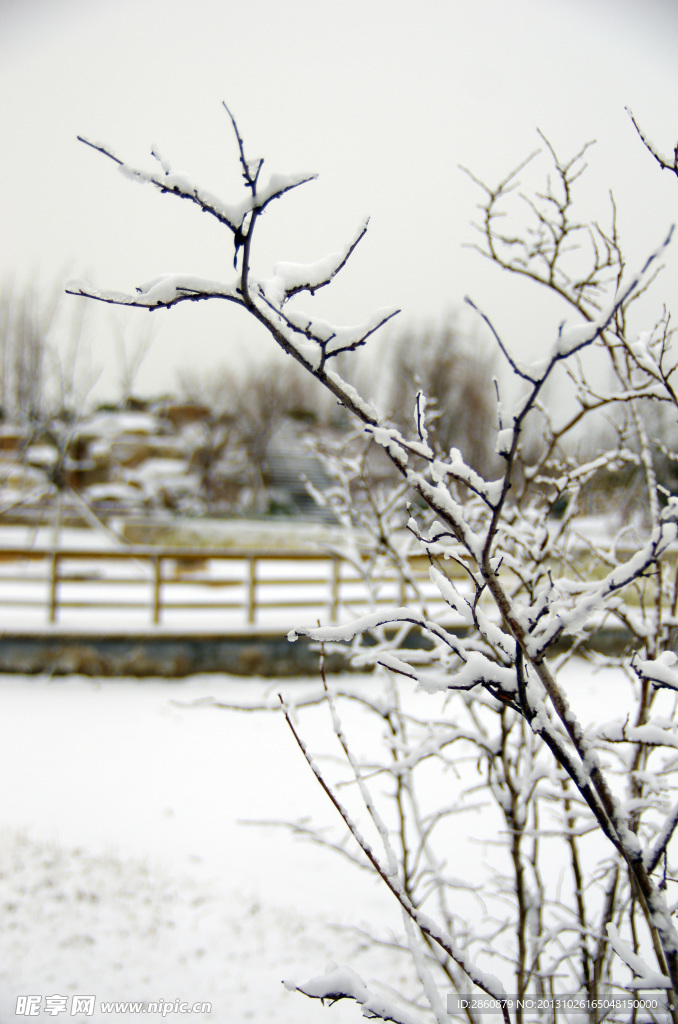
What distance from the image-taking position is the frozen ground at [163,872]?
292cm

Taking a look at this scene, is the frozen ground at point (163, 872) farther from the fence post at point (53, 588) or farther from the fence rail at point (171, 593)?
the fence rail at point (171, 593)

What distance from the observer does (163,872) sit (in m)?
3.76

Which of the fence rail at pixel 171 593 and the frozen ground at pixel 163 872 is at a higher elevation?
the fence rail at pixel 171 593

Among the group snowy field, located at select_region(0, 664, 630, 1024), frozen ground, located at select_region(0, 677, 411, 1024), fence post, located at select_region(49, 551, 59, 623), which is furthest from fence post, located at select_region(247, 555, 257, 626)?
fence post, located at select_region(49, 551, 59, 623)

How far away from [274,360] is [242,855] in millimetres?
28295

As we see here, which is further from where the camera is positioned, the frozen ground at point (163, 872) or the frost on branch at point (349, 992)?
the frozen ground at point (163, 872)

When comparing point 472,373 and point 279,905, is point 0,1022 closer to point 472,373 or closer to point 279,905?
point 279,905

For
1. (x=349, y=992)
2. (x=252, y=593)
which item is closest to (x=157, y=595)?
(x=252, y=593)

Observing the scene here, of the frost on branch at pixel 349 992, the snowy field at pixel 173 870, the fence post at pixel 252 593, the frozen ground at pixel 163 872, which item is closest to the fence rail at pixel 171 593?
the fence post at pixel 252 593

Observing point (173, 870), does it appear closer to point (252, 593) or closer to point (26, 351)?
point (252, 593)

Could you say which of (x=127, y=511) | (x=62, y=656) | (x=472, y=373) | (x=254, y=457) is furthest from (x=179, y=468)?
(x=62, y=656)

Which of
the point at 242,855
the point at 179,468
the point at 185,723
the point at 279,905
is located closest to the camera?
the point at 279,905

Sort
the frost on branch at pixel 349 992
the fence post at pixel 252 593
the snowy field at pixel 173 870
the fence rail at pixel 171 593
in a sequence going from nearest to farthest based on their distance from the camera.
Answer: the frost on branch at pixel 349 992 → the snowy field at pixel 173 870 → the fence rail at pixel 171 593 → the fence post at pixel 252 593

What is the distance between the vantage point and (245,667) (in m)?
7.25
